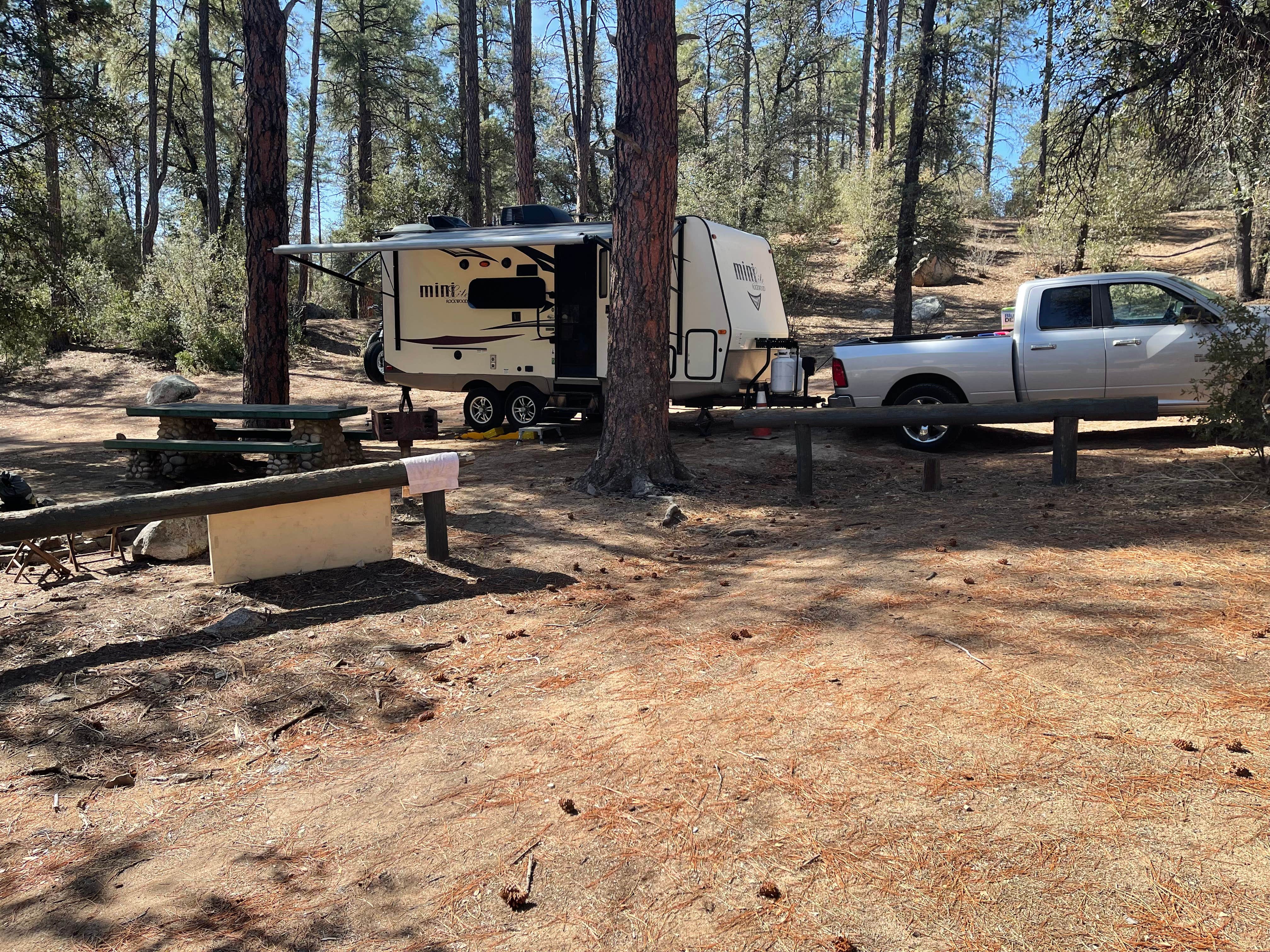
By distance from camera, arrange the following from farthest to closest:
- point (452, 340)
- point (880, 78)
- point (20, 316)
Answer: point (880, 78)
point (452, 340)
point (20, 316)

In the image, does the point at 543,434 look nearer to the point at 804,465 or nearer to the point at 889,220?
the point at 804,465

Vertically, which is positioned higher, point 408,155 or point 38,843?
point 408,155

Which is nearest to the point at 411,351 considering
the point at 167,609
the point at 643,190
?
the point at 643,190

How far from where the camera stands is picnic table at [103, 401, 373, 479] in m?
8.20

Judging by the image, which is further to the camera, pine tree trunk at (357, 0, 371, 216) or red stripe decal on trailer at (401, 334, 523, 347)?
pine tree trunk at (357, 0, 371, 216)

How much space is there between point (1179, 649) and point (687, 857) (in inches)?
101

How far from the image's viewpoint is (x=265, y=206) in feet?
32.9

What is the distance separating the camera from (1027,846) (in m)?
2.74

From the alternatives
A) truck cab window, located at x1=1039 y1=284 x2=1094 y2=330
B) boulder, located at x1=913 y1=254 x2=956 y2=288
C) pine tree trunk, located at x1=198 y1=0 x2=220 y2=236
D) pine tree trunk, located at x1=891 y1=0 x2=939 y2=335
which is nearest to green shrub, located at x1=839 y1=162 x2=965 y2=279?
pine tree trunk, located at x1=891 y1=0 x2=939 y2=335

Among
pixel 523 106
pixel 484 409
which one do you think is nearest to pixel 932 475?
pixel 484 409

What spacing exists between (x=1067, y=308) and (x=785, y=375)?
313cm

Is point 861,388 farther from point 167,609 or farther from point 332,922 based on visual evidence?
point 332,922

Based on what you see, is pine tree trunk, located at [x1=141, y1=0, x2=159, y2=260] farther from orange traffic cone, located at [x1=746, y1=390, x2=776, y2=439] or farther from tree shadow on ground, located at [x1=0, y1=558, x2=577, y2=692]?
tree shadow on ground, located at [x1=0, y1=558, x2=577, y2=692]

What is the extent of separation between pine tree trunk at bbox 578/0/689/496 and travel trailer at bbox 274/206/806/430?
2540 mm
